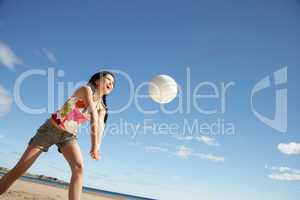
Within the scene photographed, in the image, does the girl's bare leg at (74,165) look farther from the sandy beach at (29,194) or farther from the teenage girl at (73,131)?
the sandy beach at (29,194)

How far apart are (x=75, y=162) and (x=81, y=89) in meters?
0.80

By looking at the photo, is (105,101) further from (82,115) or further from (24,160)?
(24,160)

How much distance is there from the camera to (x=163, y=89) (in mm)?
8727

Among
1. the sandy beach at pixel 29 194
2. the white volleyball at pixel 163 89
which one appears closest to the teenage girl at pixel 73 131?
the sandy beach at pixel 29 194

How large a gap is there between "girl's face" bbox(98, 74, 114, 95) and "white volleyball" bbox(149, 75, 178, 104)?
160 inches

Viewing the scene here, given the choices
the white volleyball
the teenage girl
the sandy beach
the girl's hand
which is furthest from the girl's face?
the white volleyball

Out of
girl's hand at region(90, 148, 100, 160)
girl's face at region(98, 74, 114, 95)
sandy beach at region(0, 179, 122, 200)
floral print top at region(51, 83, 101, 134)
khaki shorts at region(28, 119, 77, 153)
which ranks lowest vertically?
sandy beach at region(0, 179, 122, 200)

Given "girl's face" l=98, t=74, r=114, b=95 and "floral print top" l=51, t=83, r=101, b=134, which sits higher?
"girl's face" l=98, t=74, r=114, b=95

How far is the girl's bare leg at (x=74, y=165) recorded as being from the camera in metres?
4.35

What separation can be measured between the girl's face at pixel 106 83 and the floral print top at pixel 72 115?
0.91 feet

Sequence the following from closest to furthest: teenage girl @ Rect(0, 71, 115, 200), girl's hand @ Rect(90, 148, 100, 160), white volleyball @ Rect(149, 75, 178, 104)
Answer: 1. girl's hand @ Rect(90, 148, 100, 160)
2. teenage girl @ Rect(0, 71, 115, 200)
3. white volleyball @ Rect(149, 75, 178, 104)

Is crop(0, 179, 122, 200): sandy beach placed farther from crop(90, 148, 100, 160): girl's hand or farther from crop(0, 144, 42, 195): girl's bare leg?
crop(90, 148, 100, 160): girl's hand

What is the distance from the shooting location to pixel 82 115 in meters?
4.61

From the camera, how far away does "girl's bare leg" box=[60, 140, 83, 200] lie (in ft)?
14.3
